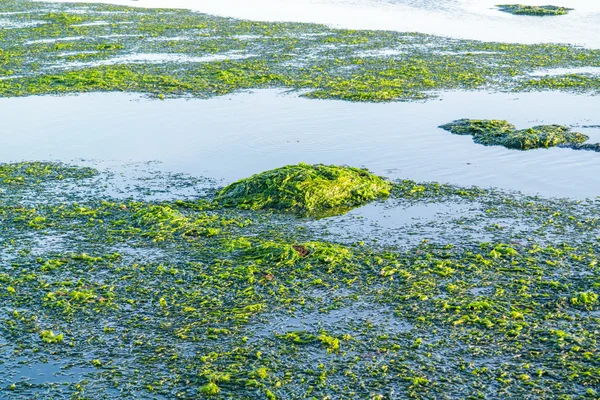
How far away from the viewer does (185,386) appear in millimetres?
5605

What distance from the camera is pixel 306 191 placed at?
9.77 metres

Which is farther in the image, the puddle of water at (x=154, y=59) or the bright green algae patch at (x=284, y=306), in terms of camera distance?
the puddle of water at (x=154, y=59)

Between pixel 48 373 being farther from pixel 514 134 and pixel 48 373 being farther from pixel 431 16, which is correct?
pixel 431 16

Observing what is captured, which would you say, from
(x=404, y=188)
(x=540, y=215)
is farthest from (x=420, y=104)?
(x=540, y=215)

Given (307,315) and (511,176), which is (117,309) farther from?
(511,176)

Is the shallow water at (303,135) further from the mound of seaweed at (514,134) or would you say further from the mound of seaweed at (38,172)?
the mound of seaweed at (38,172)

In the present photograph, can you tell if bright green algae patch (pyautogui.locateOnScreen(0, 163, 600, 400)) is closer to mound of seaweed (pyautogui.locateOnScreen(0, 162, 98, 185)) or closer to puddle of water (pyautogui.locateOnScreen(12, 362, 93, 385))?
puddle of water (pyautogui.locateOnScreen(12, 362, 93, 385))


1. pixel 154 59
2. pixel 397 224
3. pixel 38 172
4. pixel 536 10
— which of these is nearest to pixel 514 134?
pixel 397 224

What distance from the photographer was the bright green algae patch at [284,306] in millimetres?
5684

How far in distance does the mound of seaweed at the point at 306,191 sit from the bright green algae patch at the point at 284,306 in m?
0.41

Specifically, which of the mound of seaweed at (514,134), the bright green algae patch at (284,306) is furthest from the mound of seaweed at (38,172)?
the mound of seaweed at (514,134)

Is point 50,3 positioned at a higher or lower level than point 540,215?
higher

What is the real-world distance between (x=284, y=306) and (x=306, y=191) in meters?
3.10

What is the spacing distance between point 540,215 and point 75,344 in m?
5.91
